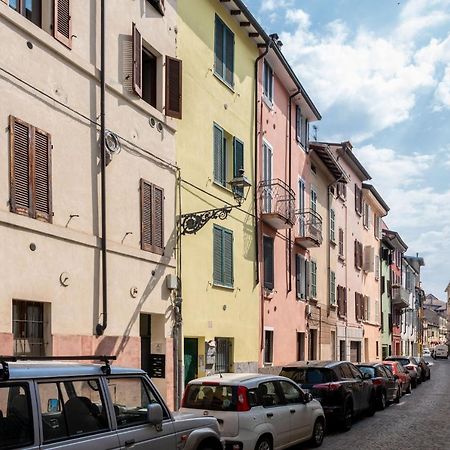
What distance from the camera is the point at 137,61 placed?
13.5 metres

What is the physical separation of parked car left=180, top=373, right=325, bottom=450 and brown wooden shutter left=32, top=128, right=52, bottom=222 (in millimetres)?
3561

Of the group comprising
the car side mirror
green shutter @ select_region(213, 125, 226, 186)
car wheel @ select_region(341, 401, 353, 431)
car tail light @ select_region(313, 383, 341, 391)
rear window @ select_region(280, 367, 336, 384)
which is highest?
green shutter @ select_region(213, 125, 226, 186)

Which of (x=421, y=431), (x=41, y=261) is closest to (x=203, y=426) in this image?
(x=41, y=261)

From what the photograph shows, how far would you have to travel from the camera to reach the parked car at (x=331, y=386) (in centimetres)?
1436

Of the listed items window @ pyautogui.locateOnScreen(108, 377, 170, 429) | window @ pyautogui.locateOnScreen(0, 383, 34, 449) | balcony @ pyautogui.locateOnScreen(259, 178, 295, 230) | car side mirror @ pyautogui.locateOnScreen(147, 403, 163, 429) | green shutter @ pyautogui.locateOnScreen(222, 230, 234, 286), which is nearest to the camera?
window @ pyautogui.locateOnScreen(0, 383, 34, 449)

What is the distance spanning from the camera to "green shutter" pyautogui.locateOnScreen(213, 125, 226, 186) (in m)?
17.6

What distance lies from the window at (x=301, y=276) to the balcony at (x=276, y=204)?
3364 millimetres

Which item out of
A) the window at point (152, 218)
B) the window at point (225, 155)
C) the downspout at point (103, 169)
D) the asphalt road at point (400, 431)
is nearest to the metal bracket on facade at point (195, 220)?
the window at point (152, 218)

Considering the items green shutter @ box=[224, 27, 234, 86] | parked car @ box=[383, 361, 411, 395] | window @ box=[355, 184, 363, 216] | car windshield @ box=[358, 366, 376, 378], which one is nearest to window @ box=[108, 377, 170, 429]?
green shutter @ box=[224, 27, 234, 86]

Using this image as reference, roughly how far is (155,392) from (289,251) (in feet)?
54.6

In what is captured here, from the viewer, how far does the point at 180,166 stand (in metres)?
15.5

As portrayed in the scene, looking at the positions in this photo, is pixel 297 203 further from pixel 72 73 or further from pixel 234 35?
pixel 72 73

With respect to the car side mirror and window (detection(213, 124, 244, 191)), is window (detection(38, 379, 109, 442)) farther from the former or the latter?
window (detection(213, 124, 244, 191))

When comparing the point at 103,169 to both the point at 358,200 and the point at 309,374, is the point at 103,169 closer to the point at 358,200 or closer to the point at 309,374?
the point at 309,374
